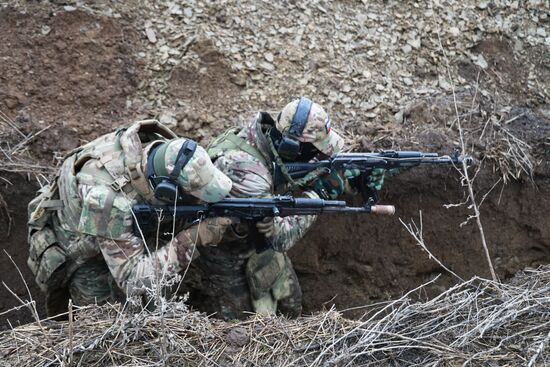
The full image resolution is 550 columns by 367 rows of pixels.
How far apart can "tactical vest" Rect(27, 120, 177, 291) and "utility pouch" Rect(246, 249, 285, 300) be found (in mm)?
1128

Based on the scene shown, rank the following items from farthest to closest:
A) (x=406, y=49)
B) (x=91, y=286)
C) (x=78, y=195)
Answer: (x=406, y=49) → (x=91, y=286) → (x=78, y=195)

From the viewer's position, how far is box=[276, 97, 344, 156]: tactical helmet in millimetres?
5820

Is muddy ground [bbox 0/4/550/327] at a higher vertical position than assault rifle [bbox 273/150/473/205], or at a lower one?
lower

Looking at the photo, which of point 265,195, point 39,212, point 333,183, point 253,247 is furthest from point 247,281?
point 39,212

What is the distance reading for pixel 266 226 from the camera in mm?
5758

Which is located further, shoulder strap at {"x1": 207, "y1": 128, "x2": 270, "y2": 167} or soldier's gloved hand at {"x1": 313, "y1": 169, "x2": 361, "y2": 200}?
soldier's gloved hand at {"x1": 313, "y1": 169, "x2": 361, "y2": 200}

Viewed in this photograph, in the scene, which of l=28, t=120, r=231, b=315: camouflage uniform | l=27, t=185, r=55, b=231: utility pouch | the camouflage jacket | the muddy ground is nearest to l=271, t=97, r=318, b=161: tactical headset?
l=28, t=120, r=231, b=315: camouflage uniform

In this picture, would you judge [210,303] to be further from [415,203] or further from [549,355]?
[549,355]

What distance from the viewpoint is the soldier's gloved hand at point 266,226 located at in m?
5.73

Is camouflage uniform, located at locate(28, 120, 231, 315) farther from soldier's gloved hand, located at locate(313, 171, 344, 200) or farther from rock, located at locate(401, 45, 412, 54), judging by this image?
rock, located at locate(401, 45, 412, 54)

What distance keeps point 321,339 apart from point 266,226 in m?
1.13

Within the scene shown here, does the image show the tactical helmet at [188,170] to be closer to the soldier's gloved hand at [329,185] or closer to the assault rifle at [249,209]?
the assault rifle at [249,209]

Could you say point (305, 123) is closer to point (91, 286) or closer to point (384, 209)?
point (384, 209)

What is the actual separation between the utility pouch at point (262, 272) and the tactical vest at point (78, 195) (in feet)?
3.70
